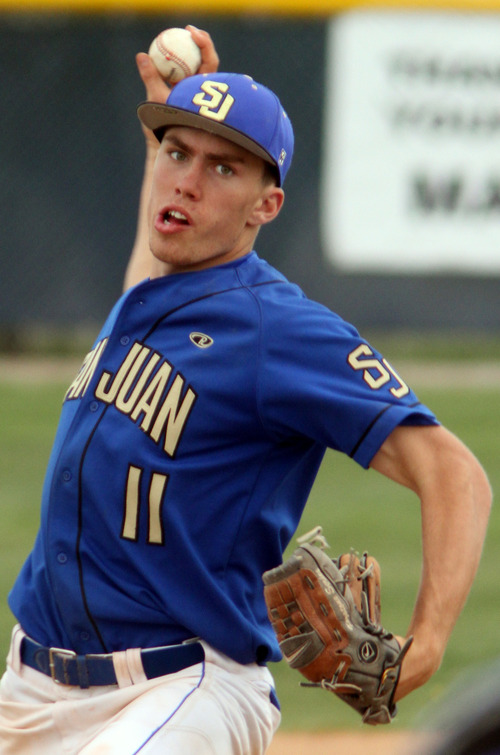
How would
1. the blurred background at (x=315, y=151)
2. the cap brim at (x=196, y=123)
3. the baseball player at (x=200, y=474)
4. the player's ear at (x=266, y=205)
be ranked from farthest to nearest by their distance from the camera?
the blurred background at (x=315, y=151)
the player's ear at (x=266, y=205)
the cap brim at (x=196, y=123)
the baseball player at (x=200, y=474)

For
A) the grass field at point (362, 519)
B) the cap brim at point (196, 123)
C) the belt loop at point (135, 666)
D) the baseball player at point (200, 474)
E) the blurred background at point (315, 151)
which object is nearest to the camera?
the baseball player at point (200, 474)

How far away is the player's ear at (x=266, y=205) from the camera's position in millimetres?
2787

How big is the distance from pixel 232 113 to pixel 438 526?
3.33 ft

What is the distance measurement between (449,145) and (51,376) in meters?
4.37

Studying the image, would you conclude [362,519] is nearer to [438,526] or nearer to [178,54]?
[178,54]

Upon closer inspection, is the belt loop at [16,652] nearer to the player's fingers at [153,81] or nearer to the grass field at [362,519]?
the player's fingers at [153,81]

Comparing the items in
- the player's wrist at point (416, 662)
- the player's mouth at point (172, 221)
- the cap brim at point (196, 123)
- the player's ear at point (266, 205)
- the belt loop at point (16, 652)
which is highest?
the cap brim at point (196, 123)

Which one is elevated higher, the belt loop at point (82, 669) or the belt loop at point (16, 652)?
the belt loop at point (82, 669)

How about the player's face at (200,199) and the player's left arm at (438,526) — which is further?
the player's face at (200,199)

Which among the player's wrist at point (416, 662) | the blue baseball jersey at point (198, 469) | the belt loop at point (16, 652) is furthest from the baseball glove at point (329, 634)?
the belt loop at point (16, 652)

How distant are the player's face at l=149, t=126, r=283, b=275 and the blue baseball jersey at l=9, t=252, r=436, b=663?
0.37 feet

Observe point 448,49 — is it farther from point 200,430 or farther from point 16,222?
point 200,430

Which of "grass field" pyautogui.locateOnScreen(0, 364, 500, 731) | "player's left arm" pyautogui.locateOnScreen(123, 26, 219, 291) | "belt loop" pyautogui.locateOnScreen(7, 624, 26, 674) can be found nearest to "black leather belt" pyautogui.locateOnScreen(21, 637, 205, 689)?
"belt loop" pyautogui.locateOnScreen(7, 624, 26, 674)

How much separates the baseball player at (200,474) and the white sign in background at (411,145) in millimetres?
8951
